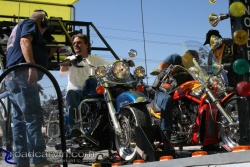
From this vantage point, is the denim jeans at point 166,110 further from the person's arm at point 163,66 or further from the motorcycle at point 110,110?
the person's arm at point 163,66

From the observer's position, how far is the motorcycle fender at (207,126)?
17.3 ft

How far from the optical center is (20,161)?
3.23 m

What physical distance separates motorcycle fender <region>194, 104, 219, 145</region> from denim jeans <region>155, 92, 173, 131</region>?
12.8 inches

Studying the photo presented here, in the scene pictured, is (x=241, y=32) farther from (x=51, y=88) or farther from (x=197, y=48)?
(x=197, y=48)

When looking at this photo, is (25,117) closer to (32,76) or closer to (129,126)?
(32,76)

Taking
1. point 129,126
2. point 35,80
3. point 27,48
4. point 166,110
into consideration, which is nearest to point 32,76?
point 35,80

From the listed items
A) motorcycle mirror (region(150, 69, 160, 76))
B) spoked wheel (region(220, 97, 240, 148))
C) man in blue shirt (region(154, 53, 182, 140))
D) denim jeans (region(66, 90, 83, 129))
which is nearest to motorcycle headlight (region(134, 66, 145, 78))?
motorcycle mirror (region(150, 69, 160, 76))

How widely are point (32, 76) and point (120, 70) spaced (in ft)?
7.08

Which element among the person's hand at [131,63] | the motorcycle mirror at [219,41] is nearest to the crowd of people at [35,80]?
the motorcycle mirror at [219,41]

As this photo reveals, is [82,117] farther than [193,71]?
Yes

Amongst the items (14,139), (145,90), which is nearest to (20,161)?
(14,139)

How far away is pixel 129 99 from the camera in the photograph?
198 inches

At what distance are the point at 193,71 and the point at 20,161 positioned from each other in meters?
2.48

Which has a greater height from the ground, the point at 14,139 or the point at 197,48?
the point at 197,48
